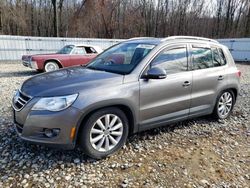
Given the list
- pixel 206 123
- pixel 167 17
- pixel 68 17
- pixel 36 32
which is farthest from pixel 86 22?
pixel 206 123

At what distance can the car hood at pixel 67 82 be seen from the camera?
3.08m

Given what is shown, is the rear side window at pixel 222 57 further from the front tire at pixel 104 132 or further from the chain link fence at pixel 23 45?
the chain link fence at pixel 23 45

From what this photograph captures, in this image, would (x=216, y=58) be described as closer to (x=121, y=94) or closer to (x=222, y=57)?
(x=222, y=57)

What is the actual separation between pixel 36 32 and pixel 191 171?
120ft

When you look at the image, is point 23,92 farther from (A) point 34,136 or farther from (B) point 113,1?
(B) point 113,1

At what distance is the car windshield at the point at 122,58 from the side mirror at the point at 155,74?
0.81 ft

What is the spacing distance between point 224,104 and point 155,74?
236cm

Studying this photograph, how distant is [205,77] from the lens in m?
4.38

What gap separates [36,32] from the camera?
35344mm

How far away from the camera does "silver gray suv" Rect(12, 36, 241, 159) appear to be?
3.02 metres

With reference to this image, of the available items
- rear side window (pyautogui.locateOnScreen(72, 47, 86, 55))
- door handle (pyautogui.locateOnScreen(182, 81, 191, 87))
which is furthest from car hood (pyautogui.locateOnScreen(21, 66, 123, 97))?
rear side window (pyautogui.locateOnScreen(72, 47, 86, 55))

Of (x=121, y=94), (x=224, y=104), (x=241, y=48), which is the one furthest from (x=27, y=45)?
(x=241, y=48)

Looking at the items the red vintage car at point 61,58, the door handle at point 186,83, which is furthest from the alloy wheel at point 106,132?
the red vintage car at point 61,58

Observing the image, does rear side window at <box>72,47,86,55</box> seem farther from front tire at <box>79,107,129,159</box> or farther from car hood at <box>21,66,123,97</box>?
front tire at <box>79,107,129,159</box>
